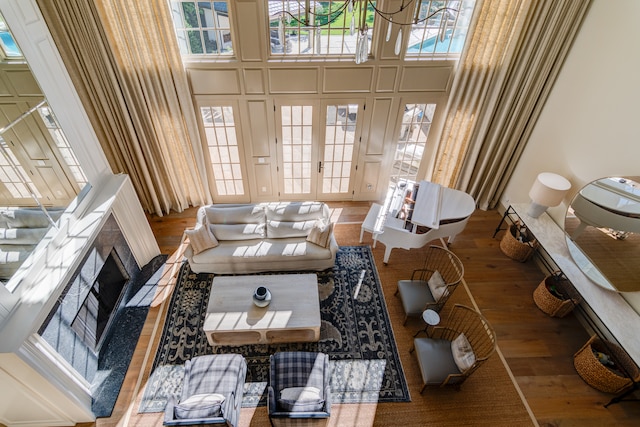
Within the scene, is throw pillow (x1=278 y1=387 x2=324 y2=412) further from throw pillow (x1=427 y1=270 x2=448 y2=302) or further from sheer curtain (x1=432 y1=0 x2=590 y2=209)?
sheer curtain (x1=432 y1=0 x2=590 y2=209)

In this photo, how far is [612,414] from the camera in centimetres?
366

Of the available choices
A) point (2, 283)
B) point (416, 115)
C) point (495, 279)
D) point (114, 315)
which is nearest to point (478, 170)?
point (416, 115)

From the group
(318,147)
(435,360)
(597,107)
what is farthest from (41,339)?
(597,107)

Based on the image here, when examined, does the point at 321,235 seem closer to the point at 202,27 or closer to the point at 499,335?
the point at 499,335

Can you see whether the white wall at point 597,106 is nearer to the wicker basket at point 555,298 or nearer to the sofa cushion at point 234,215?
the wicker basket at point 555,298

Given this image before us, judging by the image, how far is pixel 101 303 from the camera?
4.15 meters

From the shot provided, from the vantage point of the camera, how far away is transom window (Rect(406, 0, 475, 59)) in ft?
15.5

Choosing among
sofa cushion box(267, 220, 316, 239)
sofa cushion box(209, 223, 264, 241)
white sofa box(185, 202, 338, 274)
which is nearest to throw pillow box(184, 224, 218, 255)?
white sofa box(185, 202, 338, 274)

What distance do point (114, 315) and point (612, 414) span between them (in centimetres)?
585

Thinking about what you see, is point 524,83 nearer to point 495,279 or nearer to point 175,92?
point 495,279

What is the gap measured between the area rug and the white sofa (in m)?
0.36

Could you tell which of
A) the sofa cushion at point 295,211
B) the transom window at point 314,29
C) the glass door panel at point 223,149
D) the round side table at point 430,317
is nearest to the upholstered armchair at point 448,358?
the round side table at point 430,317

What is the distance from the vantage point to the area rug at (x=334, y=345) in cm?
380

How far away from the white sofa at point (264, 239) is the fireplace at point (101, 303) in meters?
0.89
